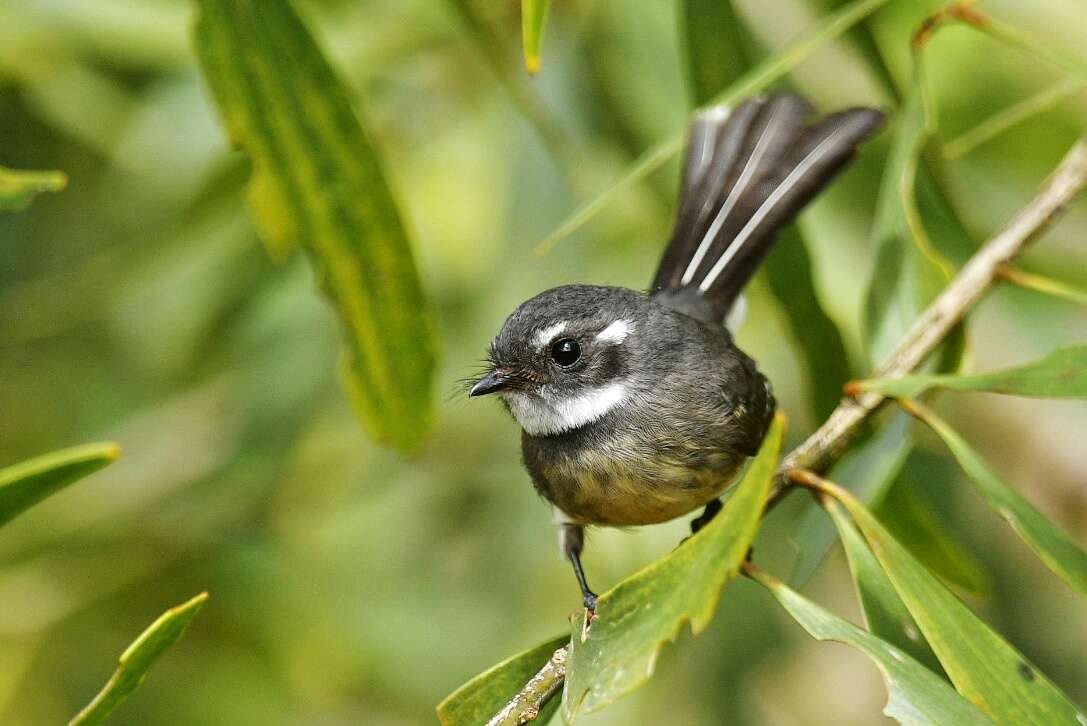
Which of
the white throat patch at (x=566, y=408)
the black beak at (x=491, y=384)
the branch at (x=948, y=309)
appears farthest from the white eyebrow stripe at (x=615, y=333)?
the branch at (x=948, y=309)

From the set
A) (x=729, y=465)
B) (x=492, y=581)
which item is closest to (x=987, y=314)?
(x=729, y=465)

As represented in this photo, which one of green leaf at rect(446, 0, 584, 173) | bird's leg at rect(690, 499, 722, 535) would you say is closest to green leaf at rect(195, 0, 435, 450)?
green leaf at rect(446, 0, 584, 173)

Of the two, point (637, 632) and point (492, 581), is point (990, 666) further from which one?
point (492, 581)

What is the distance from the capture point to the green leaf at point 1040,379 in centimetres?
215

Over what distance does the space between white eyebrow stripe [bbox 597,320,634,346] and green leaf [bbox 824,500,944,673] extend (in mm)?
851

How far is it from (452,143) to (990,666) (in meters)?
3.20

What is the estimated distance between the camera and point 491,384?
2914 millimetres

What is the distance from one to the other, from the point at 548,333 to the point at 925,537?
A: 2.99 feet

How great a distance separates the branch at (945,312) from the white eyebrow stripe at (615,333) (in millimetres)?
571

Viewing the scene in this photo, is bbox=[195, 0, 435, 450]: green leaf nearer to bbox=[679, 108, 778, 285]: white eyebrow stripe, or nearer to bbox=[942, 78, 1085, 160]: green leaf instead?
bbox=[679, 108, 778, 285]: white eyebrow stripe

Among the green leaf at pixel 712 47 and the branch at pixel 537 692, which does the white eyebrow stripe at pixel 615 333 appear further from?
the branch at pixel 537 692

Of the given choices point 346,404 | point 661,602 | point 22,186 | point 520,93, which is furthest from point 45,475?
point 346,404

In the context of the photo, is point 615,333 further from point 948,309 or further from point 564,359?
point 948,309

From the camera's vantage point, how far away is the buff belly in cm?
281
